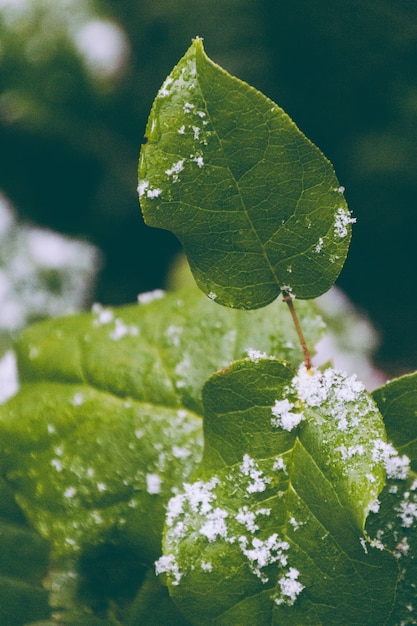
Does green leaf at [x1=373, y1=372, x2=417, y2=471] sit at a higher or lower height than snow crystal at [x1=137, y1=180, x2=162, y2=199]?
lower

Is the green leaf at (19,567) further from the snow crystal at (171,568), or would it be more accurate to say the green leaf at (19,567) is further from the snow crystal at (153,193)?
the snow crystal at (153,193)

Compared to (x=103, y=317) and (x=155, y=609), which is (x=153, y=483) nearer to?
(x=155, y=609)

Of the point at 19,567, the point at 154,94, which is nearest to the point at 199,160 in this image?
the point at 19,567

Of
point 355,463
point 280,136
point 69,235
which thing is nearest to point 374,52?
point 69,235

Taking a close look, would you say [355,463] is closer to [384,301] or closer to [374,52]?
[384,301]

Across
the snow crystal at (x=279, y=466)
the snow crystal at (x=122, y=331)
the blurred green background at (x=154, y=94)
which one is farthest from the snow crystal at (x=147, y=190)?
the blurred green background at (x=154, y=94)

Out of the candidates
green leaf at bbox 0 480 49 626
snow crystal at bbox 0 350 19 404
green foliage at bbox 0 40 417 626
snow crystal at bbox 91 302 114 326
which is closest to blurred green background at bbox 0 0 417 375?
snow crystal at bbox 0 350 19 404

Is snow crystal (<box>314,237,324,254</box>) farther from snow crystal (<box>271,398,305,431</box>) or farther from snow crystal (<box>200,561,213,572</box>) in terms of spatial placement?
snow crystal (<box>200,561,213,572</box>)
